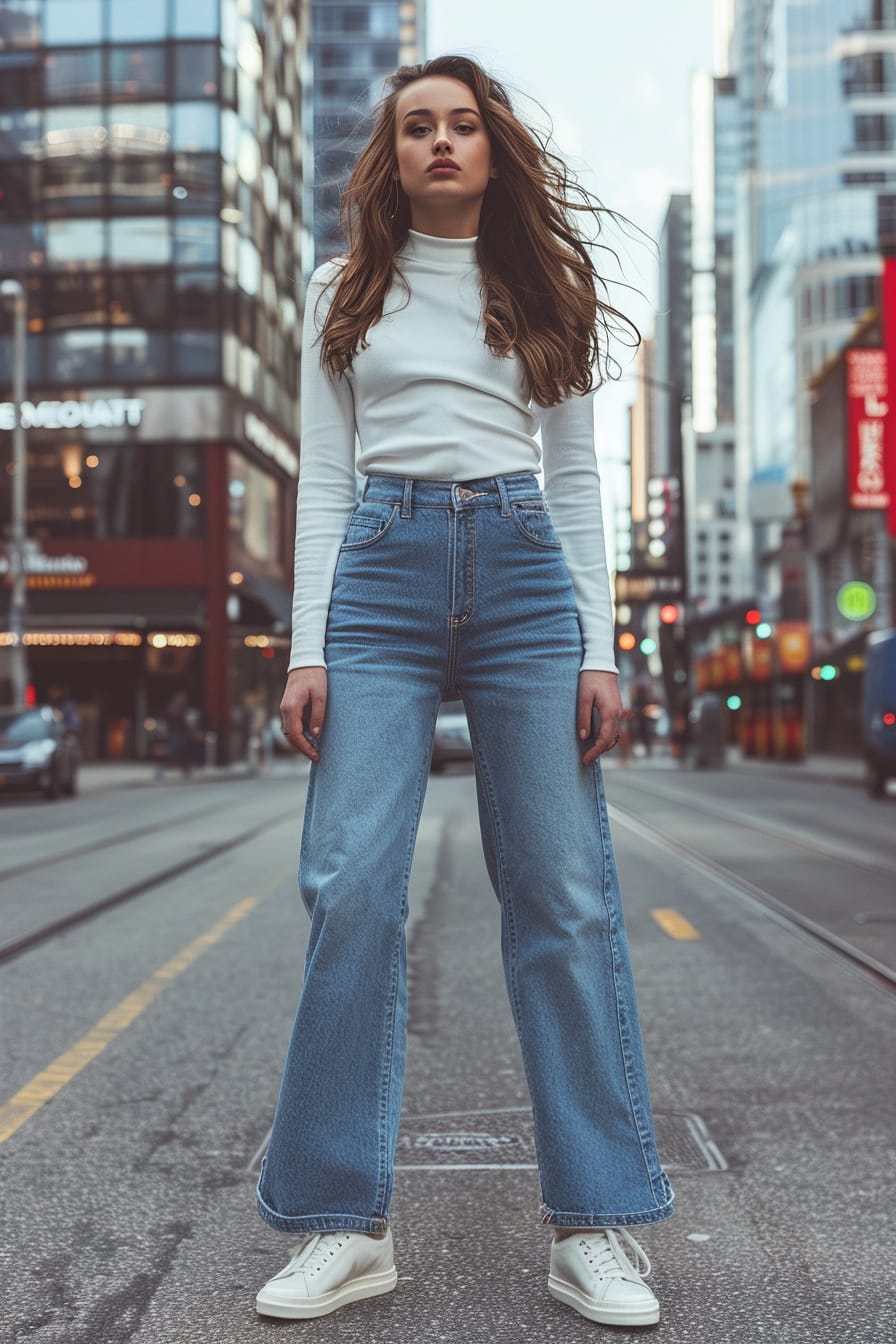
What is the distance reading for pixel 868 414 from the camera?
1645 inches

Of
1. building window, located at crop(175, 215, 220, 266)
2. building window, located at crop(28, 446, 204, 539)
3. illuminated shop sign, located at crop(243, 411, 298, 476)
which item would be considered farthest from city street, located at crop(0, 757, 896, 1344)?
building window, located at crop(175, 215, 220, 266)

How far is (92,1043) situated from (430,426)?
293 cm

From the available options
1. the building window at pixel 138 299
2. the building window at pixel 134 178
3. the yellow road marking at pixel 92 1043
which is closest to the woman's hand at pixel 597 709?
the yellow road marking at pixel 92 1043

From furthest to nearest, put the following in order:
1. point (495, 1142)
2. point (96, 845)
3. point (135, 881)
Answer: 1. point (96, 845)
2. point (135, 881)
3. point (495, 1142)

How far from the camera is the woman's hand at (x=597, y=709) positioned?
9.31 feet

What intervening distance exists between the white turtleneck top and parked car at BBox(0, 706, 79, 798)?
64.1ft

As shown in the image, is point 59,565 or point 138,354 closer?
point 59,565

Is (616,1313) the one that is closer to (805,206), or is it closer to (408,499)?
(408,499)

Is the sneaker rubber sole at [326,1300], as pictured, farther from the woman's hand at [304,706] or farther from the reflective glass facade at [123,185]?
the reflective glass facade at [123,185]

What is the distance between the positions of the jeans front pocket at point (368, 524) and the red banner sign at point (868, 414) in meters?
40.0

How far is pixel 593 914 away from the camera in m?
2.81

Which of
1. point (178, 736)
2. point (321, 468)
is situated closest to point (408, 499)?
point (321, 468)

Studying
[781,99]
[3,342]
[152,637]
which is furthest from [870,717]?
[781,99]

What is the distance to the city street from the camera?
2781 millimetres
